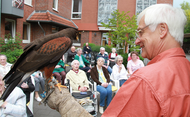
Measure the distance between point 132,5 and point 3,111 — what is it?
17.1 metres


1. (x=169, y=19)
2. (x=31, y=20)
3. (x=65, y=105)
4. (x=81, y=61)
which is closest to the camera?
(x=169, y=19)

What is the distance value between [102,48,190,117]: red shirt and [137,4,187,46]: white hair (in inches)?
8.4

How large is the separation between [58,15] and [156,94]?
13.9 meters

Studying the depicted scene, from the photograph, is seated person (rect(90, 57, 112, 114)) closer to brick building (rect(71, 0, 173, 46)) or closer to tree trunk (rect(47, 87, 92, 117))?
tree trunk (rect(47, 87, 92, 117))

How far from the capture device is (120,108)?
0.67m

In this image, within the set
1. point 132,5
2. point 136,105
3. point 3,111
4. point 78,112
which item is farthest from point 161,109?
point 132,5

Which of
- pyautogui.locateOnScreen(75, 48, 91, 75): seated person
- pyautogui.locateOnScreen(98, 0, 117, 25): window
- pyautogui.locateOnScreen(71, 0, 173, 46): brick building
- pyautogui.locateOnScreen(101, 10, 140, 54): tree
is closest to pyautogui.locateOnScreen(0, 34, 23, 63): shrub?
pyautogui.locateOnScreen(75, 48, 91, 75): seated person

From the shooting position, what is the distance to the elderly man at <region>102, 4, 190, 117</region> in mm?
623

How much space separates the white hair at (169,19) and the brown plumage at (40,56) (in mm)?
2316

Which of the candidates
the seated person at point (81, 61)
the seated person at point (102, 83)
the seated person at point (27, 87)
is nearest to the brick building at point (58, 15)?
the seated person at point (81, 61)

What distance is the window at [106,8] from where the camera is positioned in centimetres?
1670

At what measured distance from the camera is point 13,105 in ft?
7.94

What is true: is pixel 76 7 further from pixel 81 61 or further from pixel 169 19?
pixel 169 19

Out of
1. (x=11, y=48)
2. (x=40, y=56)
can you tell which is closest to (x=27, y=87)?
(x=40, y=56)
